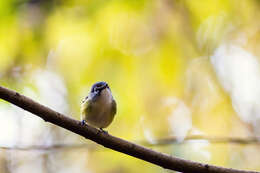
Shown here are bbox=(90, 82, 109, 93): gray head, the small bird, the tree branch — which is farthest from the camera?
bbox=(90, 82, 109, 93): gray head

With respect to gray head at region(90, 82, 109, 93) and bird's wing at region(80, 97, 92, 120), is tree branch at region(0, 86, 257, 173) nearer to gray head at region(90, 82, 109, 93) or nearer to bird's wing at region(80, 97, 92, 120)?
bird's wing at region(80, 97, 92, 120)

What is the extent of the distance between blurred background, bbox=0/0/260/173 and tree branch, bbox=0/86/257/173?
4.97 feet

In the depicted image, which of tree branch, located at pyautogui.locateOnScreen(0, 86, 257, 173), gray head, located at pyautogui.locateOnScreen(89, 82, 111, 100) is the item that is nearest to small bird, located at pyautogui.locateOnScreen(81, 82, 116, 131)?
gray head, located at pyautogui.locateOnScreen(89, 82, 111, 100)

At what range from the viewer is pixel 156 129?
450 cm

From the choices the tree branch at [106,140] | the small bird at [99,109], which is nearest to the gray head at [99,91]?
the small bird at [99,109]

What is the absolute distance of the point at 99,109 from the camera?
136 inches

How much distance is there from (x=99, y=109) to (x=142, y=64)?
3.80 feet

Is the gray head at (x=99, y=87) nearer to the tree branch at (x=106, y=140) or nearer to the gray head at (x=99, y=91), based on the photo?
the gray head at (x=99, y=91)

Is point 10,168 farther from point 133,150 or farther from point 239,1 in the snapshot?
point 239,1

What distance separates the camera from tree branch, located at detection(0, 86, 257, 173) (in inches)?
86.2

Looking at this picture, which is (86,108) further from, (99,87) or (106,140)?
(106,140)

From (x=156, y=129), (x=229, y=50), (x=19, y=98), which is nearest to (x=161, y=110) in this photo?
(x=156, y=129)

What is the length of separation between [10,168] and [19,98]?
101 inches

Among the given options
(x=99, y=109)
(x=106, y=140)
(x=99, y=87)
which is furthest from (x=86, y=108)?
(x=106, y=140)
